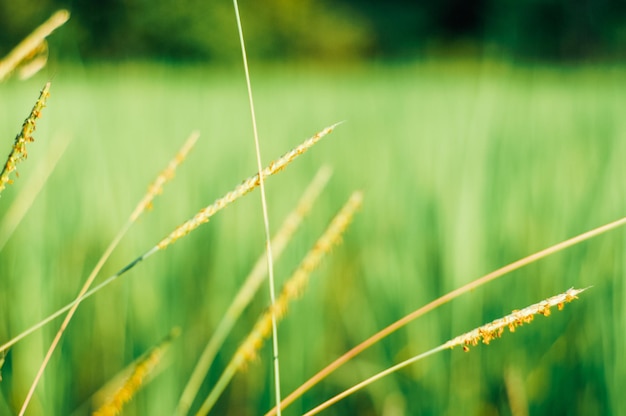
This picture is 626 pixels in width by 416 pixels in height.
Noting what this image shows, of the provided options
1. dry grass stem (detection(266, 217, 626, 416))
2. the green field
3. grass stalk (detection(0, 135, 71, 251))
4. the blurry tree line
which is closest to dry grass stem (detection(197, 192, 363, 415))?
dry grass stem (detection(266, 217, 626, 416))

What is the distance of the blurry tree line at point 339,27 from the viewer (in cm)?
1586

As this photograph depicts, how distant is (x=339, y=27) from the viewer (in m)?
22.0

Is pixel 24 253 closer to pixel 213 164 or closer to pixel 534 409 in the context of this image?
pixel 534 409

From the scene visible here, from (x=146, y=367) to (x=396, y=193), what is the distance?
116cm

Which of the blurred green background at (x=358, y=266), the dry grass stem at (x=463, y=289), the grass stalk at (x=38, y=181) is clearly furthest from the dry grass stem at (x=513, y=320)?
the blurred green background at (x=358, y=266)

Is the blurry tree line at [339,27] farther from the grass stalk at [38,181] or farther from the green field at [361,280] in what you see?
the grass stalk at [38,181]

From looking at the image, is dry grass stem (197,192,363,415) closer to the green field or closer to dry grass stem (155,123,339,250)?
dry grass stem (155,123,339,250)

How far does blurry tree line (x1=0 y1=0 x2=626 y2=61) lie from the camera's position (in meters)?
15.9

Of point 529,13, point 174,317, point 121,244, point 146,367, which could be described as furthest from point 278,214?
point 529,13

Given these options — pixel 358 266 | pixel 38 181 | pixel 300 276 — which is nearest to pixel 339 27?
pixel 358 266

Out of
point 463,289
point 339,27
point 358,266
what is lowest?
point 339,27

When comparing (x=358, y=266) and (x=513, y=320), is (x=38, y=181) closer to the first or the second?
(x=513, y=320)

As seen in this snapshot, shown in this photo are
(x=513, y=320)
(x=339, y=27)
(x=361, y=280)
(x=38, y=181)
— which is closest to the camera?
(x=513, y=320)

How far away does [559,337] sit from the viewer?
83 centimetres
